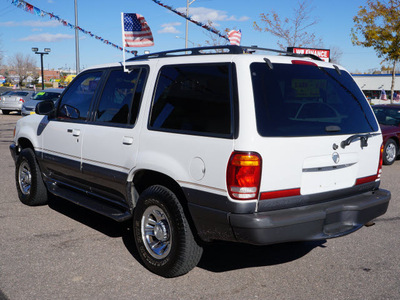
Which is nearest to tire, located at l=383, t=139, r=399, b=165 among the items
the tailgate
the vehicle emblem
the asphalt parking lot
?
the asphalt parking lot

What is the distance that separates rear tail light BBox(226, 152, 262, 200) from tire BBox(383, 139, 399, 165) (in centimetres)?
854

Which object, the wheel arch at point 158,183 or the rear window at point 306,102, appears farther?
the wheel arch at point 158,183

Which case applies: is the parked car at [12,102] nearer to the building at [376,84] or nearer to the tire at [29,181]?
the tire at [29,181]

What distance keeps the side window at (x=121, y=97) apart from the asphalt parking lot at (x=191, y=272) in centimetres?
136

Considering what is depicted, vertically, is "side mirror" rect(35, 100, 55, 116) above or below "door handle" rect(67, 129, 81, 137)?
above

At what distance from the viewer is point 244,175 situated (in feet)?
10.3

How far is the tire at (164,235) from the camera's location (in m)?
3.55

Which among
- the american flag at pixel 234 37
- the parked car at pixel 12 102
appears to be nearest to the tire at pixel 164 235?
the american flag at pixel 234 37

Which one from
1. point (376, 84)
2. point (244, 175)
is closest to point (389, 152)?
point (244, 175)

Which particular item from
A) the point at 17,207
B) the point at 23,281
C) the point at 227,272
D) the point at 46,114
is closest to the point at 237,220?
the point at 227,272

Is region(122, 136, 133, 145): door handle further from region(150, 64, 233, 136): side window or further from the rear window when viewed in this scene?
the rear window

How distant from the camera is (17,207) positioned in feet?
19.5

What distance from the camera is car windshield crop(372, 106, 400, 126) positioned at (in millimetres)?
11242

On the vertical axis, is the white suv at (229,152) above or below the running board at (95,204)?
above
